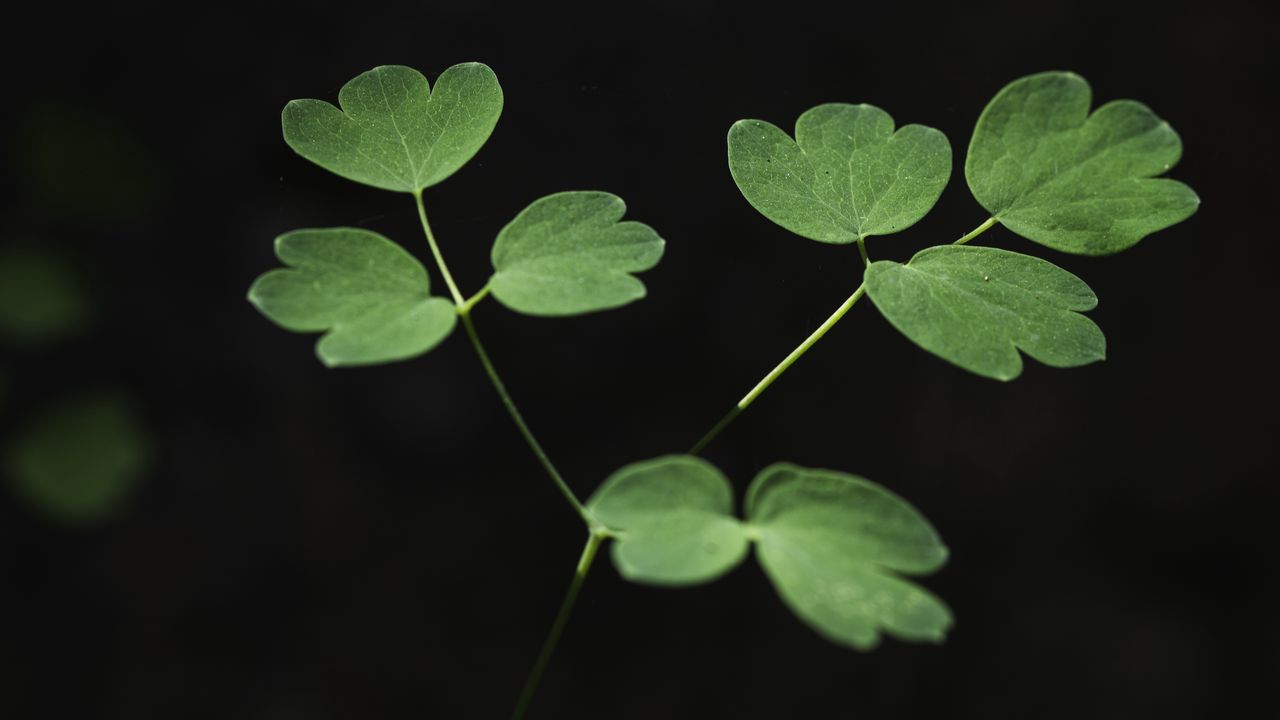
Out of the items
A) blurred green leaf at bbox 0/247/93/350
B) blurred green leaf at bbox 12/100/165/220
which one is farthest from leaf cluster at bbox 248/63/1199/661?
blurred green leaf at bbox 0/247/93/350

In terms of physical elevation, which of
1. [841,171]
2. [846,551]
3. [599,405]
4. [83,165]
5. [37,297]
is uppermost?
[841,171]

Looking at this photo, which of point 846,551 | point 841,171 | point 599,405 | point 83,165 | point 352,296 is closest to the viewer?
point 846,551

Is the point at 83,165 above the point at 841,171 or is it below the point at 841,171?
below

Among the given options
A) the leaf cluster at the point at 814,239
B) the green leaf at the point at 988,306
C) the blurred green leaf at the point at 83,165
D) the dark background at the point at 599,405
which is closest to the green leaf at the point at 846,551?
the leaf cluster at the point at 814,239

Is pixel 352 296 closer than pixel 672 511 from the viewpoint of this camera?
No

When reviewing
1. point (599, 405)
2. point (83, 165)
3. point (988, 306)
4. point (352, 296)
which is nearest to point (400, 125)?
point (352, 296)

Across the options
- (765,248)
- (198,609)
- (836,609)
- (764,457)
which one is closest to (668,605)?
(764,457)

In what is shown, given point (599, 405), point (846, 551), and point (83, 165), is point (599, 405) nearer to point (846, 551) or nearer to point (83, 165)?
point (83, 165)

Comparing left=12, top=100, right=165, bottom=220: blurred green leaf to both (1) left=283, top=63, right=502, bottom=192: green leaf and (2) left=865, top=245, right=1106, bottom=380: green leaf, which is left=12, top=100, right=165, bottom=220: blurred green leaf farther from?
(2) left=865, top=245, right=1106, bottom=380: green leaf

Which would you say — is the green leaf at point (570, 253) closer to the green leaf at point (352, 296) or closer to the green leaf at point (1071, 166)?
the green leaf at point (352, 296)
